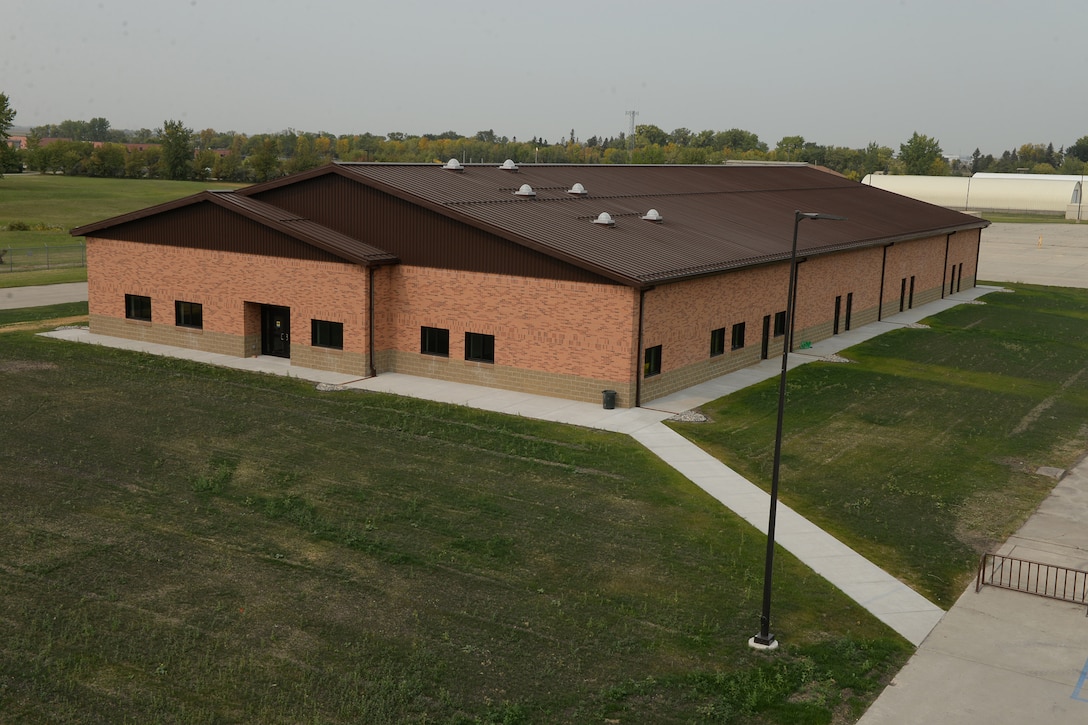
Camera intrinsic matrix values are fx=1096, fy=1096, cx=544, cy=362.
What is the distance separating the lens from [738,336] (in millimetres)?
42188

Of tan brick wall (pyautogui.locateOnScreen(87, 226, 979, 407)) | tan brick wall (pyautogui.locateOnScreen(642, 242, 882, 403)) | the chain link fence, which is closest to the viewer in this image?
tan brick wall (pyautogui.locateOnScreen(87, 226, 979, 407))

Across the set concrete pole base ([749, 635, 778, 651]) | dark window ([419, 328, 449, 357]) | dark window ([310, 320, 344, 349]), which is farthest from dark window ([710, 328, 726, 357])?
concrete pole base ([749, 635, 778, 651])

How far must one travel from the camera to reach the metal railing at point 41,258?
7269cm

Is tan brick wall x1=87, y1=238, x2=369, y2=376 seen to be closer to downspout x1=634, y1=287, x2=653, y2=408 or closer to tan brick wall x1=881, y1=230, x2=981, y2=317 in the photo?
downspout x1=634, y1=287, x2=653, y2=408

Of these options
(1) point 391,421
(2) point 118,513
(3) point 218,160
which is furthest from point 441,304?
(3) point 218,160

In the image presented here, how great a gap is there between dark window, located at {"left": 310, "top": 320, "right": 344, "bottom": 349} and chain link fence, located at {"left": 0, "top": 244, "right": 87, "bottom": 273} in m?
39.5

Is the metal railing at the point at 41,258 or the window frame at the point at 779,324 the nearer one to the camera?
the window frame at the point at 779,324

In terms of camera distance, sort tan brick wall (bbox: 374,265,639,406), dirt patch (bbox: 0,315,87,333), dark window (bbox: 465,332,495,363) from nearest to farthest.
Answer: tan brick wall (bbox: 374,265,639,406) → dark window (bbox: 465,332,495,363) → dirt patch (bbox: 0,315,87,333)

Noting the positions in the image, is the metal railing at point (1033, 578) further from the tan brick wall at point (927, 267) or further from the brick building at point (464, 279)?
the tan brick wall at point (927, 267)

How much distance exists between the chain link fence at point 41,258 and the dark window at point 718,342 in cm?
5001

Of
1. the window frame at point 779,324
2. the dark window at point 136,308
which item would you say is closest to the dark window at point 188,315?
the dark window at point 136,308

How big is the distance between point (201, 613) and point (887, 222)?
49746 millimetres

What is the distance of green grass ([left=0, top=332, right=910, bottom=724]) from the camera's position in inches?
678

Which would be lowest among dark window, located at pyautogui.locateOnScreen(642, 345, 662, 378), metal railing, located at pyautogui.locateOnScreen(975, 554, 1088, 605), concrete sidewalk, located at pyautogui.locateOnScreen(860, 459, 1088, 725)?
concrete sidewalk, located at pyautogui.locateOnScreen(860, 459, 1088, 725)
